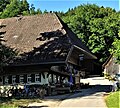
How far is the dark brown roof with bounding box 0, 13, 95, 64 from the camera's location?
36938 mm

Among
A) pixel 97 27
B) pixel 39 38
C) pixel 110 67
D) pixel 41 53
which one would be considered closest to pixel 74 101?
pixel 41 53

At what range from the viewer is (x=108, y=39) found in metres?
81.3

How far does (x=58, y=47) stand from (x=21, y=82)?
4765 millimetres

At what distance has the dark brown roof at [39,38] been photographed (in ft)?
121

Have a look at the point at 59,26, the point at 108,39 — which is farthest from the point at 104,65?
the point at 59,26

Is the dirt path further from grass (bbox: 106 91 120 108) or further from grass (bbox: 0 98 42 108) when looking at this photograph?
grass (bbox: 0 98 42 108)

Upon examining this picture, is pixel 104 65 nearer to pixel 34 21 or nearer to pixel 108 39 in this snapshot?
pixel 108 39

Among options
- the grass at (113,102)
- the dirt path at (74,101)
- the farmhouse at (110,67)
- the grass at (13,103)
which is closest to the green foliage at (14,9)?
the farmhouse at (110,67)

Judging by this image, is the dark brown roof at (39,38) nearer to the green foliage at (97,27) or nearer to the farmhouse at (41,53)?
the farmhouse at (41,53)

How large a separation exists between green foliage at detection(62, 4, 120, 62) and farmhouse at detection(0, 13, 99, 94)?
36815 mm

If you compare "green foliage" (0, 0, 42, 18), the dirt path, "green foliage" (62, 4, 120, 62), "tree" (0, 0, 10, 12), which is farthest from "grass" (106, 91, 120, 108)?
"green foliage" (62, 4, 120, 62)

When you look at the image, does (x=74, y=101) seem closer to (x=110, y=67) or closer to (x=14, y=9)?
(x=14, y=9)

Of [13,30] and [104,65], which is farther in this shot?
[104,65]

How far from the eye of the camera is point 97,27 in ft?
269
